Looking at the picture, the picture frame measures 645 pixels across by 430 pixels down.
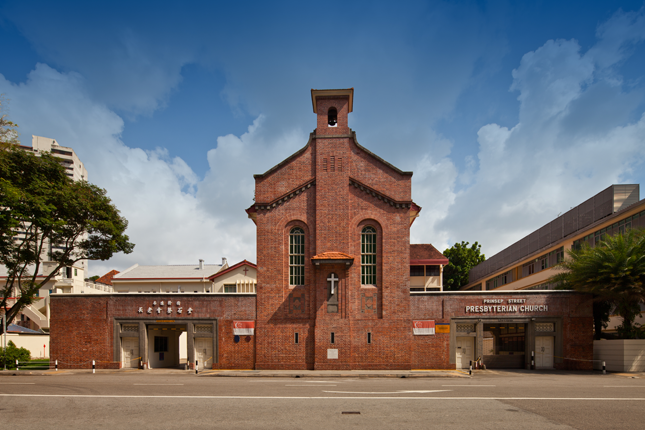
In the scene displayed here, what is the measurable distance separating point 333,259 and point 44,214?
59.4 feet

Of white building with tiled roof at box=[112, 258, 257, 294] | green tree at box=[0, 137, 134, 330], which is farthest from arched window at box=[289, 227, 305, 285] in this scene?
white building with tiled roof at box=[112, 258, 257, 294]

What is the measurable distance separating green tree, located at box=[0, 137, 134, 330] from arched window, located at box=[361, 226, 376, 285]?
18.1m

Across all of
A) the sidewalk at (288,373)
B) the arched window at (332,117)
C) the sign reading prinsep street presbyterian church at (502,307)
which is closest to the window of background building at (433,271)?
the sign reading prinsep street presbyterian church at (502,307)

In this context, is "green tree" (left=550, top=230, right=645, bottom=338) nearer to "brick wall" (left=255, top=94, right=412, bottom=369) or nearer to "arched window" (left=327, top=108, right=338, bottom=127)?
"brick wall" (left=255, top=94, right=412, bottom=369)

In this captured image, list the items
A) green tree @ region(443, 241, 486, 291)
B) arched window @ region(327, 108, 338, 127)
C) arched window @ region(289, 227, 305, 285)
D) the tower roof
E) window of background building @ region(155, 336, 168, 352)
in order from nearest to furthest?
arched window @ region(289, 227, 305, 285) → the tower roof → arched window @ region(327, 108, 338, 127) → window of background building @ region(155, 336, 168, 352) → green tree @ region(443, 241, 486, 291)

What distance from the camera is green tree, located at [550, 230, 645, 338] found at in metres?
24.2

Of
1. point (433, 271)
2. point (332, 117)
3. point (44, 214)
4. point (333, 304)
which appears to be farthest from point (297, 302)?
point (433, 271)

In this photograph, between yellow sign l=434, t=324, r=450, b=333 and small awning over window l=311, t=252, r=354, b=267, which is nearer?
small awning over window l=311, t=252, r=354, b=267

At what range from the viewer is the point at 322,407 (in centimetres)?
1241

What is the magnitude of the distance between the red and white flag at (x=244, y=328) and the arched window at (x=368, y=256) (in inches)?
278

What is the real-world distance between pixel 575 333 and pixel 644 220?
847 centimetres

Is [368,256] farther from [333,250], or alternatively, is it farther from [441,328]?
[441,328]

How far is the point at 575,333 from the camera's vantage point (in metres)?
26.8

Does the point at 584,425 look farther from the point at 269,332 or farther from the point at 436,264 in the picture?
the point at 436,264
